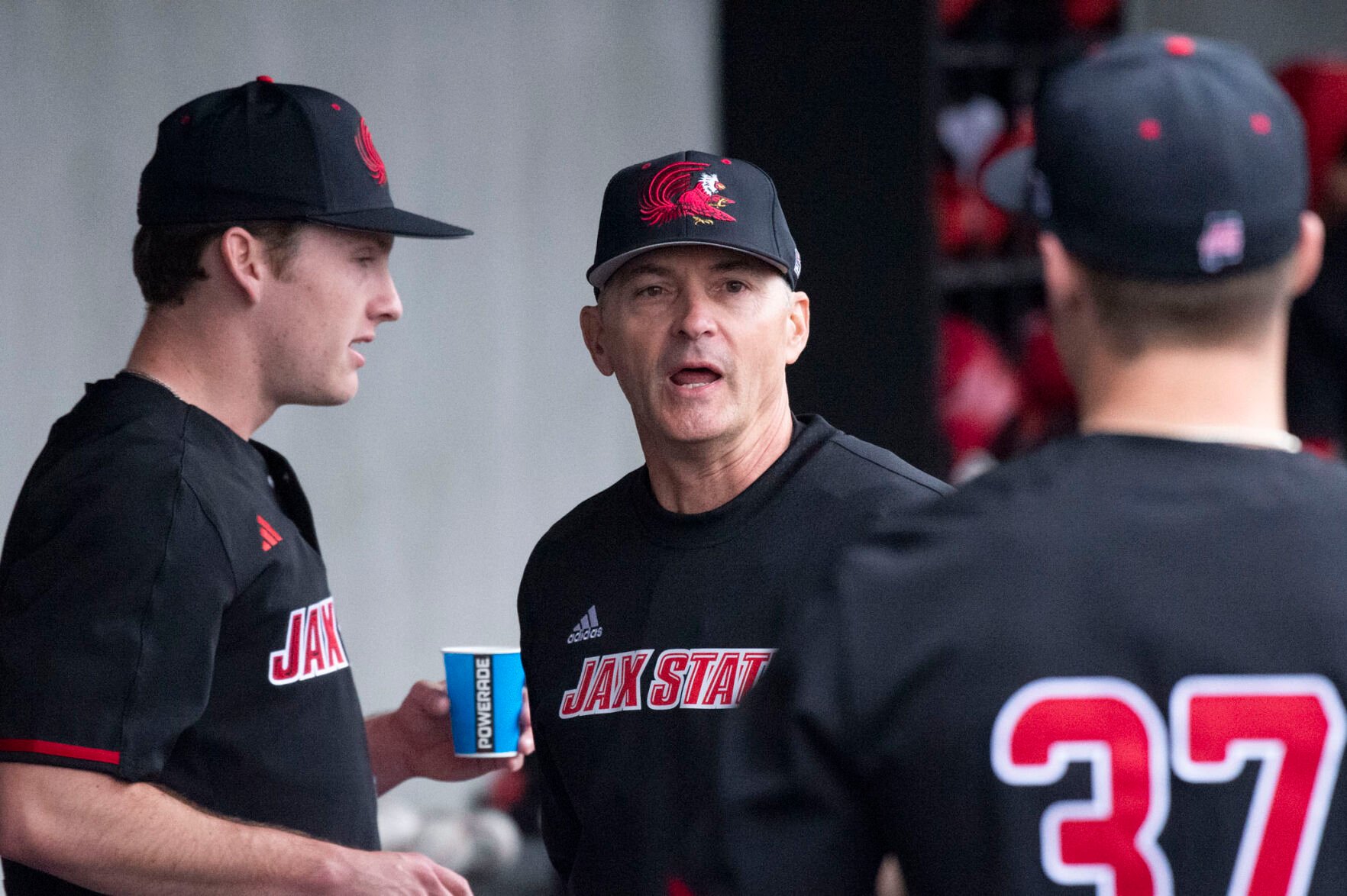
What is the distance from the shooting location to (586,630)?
164 centimetres

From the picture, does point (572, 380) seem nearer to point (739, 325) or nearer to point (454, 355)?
point (454, 355)

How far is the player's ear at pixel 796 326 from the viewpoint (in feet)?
5.74

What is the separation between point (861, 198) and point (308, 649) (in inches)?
93.3

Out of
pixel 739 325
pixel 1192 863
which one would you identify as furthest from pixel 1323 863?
pixel 739 325

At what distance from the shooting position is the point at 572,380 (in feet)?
12.3

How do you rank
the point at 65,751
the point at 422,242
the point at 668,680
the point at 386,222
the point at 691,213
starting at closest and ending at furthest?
the point at 65,751
the point at 668,680
the point at 691,213
the point at 386,222
the point at 422,242

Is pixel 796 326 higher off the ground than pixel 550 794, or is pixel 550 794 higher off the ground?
pixel 796 326

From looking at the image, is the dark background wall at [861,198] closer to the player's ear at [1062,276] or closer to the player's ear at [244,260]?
the player's ear at [244,260]

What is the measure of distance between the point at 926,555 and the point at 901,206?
2778 mm

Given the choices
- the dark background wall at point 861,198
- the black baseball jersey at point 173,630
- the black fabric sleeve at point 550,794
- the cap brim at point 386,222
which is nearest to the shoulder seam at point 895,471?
the black fabric sleeve at point 550,794

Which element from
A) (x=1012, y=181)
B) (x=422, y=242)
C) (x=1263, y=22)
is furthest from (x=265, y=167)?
(x=1263, y=22)

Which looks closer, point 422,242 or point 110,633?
point 110,633

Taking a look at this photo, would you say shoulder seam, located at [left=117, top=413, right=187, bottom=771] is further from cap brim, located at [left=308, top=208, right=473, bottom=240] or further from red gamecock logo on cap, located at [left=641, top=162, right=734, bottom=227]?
red gamecock logo on cap, located at [left=641, top=162, right=734, bottom=227]

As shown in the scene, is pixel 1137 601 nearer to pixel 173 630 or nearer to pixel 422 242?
pixel 173 630
